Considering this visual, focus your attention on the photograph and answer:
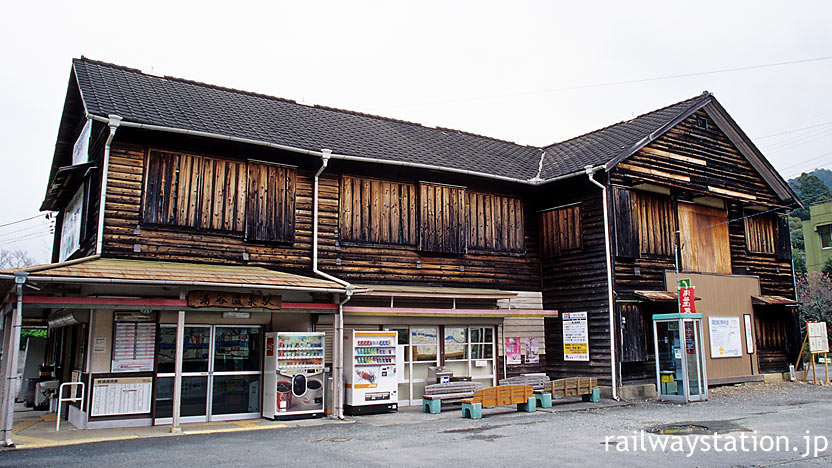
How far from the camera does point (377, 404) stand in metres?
13.8

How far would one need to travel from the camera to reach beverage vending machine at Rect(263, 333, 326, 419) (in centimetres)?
1285

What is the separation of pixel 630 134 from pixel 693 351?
671cm

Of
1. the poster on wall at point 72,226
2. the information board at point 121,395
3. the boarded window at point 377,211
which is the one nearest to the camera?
the information board at point 121,395

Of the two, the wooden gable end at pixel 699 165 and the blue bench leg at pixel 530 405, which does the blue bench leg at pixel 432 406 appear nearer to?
the blue bench leg at pixel 530 405

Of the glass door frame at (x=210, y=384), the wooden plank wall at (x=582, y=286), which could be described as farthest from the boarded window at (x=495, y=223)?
the glass door frame at (x=210, y=384)

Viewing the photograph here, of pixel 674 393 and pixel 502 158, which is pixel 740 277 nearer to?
pixel 674 393

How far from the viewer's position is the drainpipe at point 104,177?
484 inches

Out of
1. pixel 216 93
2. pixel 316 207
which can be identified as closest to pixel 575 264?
pixel 316 207

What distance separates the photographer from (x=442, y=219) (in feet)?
56.0

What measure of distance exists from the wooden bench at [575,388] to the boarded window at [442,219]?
14.1 ft

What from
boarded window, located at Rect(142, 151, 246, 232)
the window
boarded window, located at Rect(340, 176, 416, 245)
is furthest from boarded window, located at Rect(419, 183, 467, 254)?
the window

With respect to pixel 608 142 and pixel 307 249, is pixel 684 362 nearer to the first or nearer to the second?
pixel 608 142

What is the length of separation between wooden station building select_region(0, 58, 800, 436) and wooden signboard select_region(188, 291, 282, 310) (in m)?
0.04

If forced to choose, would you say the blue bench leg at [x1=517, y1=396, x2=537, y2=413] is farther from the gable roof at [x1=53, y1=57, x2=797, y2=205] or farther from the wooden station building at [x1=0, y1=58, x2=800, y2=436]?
the gable roof at [x1=53, y1=57, x2=797, y2=205]
